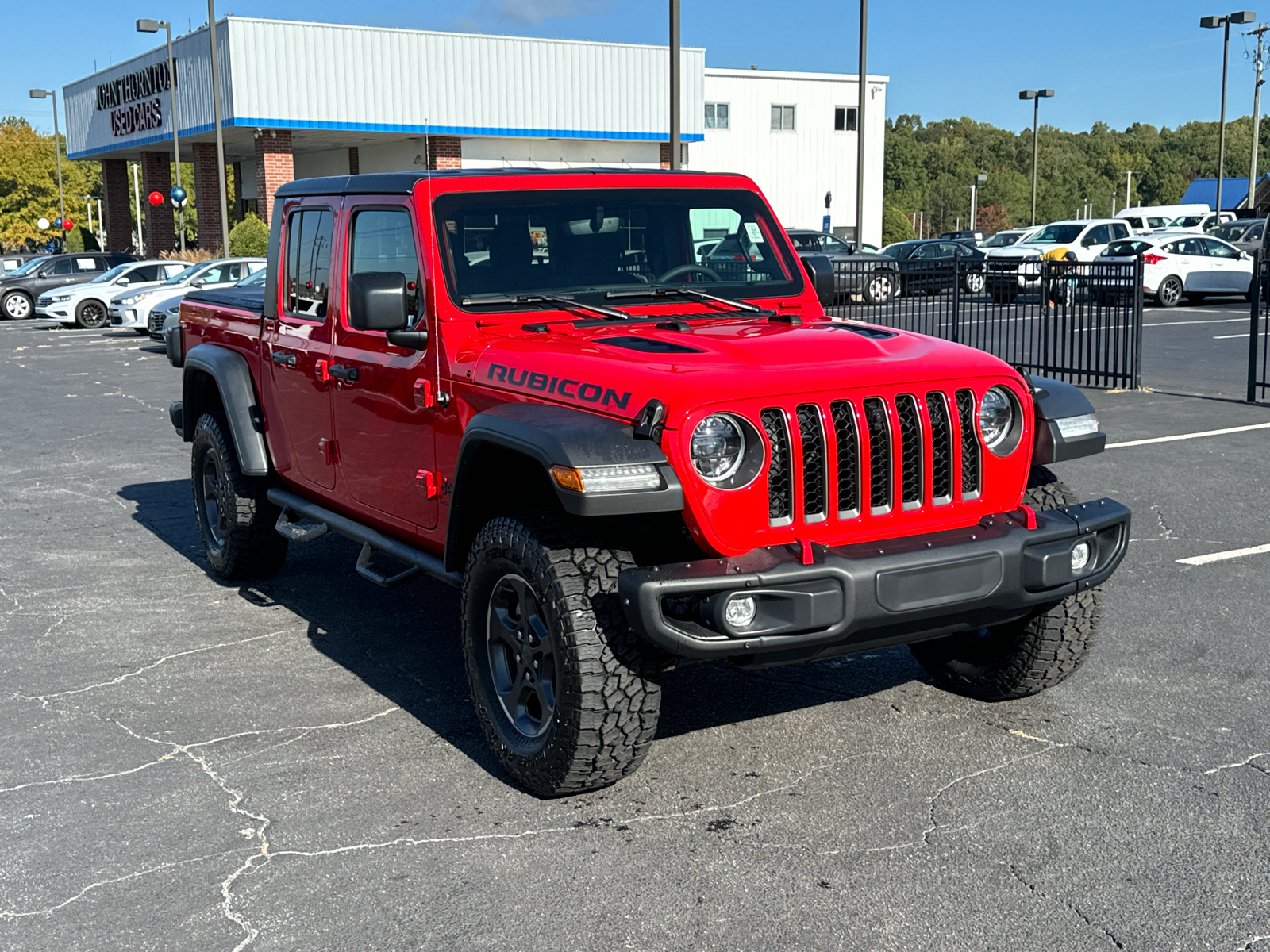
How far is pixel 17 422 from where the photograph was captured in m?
14.1

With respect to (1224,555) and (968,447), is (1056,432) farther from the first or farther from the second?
(1224,555)

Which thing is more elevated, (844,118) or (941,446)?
(844,118)

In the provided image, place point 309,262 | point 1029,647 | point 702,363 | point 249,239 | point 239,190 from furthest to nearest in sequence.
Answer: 1. point 239,190
2. point 249,239
3. point 309,262
4. point 1029,647
5. point 702,363

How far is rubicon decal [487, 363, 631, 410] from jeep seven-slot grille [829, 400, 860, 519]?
26.0 inches

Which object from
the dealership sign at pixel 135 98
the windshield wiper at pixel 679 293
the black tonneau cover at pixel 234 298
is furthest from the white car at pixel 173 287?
the windshield wiper at pixel 679 293

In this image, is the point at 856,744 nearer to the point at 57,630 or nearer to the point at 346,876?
the point at 346,876

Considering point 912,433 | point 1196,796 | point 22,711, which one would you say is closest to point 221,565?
point 22,711

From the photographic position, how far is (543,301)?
16.9 feet

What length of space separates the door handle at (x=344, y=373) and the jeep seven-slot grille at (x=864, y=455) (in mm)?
2131

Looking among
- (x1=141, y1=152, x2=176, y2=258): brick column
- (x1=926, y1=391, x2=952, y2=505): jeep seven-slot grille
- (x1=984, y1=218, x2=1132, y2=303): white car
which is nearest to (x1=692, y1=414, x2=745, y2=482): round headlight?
(x1=926, y1=391, x2=952, y2=505): jeep seven-slot grille

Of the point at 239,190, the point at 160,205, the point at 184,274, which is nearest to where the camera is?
the point at 184,274

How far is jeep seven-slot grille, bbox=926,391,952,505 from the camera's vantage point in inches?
169

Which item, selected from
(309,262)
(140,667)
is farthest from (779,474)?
(140,667)

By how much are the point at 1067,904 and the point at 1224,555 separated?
4.37 metres
